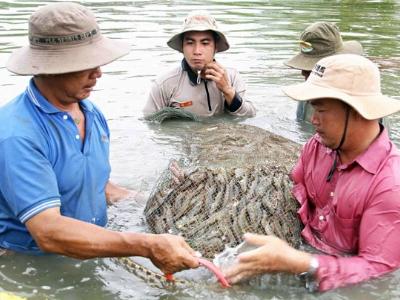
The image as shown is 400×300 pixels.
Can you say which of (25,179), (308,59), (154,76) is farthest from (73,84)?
(154,76)

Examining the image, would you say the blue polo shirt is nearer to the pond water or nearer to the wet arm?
the wet arm

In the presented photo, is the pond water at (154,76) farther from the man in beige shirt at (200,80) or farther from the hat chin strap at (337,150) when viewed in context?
the hat chin strap at (337,150)

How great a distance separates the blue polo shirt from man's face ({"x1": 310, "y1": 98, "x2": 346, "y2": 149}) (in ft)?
5.01

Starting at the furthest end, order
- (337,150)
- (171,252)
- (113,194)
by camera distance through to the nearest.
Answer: (113,194) < (337,150) < (171,252)

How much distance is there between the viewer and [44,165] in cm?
383

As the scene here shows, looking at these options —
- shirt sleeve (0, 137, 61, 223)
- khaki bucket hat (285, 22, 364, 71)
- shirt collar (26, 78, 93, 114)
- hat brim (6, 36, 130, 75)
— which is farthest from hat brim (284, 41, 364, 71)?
shirt sleeve (0, 137, 61, 223)

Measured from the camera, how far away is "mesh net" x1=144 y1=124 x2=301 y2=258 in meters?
4.61

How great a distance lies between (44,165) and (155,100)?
14.3 feet

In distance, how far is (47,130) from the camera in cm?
396

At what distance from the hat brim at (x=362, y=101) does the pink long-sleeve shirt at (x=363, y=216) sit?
0.30m

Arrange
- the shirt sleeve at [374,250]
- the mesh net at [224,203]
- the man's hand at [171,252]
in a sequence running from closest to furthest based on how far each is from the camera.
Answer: the man's hand at [171,252] < the shirt sleeve at [374,250] < the mesh net at [224,203]

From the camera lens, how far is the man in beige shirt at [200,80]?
747 centimetres

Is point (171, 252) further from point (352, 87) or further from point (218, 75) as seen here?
point (218, 75)

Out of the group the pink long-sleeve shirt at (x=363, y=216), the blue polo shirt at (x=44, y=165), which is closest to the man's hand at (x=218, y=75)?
the blue polo shirt at (x=44, y=165)
